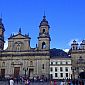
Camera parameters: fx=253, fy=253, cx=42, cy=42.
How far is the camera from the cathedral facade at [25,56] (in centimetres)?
6488

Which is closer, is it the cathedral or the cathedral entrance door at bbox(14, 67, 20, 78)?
the cathedral

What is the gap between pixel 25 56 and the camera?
6575 cm

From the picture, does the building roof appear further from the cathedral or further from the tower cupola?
the cathedral

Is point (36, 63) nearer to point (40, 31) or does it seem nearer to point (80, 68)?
point (40, 31)

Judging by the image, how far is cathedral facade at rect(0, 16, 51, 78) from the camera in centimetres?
6488

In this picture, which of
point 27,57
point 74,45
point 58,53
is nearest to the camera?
point 27,57

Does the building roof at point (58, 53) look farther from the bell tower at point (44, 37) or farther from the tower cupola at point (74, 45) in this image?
the bell tower at point (44, 37)

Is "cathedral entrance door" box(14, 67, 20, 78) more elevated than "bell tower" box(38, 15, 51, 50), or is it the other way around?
"bell tower" box(38, 15, 51, 50)

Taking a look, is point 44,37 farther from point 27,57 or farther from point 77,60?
point 77,60

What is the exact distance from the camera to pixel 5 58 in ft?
218

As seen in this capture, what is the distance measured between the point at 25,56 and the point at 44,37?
276 inches

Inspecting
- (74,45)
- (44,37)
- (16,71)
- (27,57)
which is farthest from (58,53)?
(16,71)

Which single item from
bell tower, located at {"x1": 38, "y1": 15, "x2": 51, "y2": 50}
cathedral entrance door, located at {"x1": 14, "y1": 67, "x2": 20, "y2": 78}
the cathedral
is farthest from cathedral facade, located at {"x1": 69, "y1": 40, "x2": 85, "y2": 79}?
cathedral entrance door, located at {"x1": 14, "y1": 67, "x2": 20, "y2": 78}

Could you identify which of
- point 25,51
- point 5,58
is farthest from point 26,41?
point 5,58
